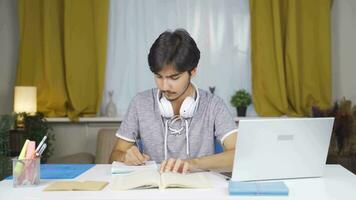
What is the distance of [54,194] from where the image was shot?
1319 mm

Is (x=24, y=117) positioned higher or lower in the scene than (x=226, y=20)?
lower

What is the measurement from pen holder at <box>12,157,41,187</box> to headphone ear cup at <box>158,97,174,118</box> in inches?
26.2

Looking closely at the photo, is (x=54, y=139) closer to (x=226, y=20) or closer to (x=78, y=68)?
(x=78, y=68)

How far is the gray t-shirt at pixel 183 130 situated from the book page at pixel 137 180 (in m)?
0.42

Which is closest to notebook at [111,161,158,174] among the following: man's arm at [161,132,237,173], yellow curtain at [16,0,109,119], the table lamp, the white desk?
man's arm at [161,132,237,173]

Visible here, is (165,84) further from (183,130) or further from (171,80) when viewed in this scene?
(183,130)

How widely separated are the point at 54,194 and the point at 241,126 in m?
0.61

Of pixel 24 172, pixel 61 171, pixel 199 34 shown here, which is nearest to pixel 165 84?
pixel 61 171

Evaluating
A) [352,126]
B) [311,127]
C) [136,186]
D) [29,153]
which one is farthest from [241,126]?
[352,126]

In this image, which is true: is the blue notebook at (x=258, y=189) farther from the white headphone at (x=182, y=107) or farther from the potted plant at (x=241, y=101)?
the potted plant at (x=241, y=101)

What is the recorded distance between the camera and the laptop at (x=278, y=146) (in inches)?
55.3

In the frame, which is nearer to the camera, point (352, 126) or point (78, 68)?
point (352, 126)

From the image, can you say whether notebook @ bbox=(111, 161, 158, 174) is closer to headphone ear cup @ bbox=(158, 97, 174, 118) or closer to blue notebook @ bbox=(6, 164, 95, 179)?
blue notebook @ bbox=(6, 164, 95, 179)

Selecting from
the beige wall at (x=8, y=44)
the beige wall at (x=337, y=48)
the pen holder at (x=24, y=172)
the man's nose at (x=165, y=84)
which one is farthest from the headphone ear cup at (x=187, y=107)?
the beige wall at (x=8, y=44)
